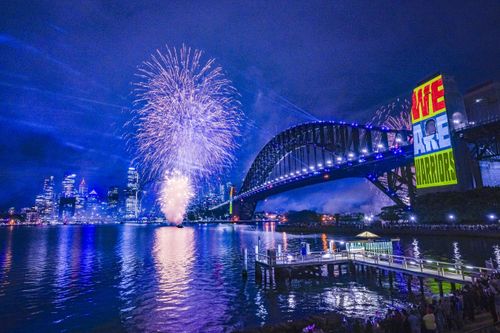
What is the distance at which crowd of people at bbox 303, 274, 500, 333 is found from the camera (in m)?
11.4

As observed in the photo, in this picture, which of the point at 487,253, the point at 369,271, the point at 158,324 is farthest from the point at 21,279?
the point at 487,253

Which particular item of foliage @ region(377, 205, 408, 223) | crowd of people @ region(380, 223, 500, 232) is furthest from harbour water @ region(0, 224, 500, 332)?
foliage @ region(377, 205, 408, 223)

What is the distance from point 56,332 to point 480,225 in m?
56.1

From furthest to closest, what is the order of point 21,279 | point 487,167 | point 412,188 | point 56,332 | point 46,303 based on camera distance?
point 412,188 < point 487,167 < point 21,279 < point 46,303 < point 56,332

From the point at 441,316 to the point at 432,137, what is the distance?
57083 millimetres

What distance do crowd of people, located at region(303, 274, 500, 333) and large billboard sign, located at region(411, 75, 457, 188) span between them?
1948 inches

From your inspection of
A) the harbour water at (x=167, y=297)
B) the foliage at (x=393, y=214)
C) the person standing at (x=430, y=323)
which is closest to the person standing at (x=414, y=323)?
the person standing at (x=430, y=323)

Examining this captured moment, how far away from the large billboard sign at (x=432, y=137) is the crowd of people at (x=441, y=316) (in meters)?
49.5

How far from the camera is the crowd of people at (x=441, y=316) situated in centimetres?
1138

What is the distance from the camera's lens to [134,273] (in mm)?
35344

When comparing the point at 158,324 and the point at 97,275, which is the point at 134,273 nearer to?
the point at 97,275

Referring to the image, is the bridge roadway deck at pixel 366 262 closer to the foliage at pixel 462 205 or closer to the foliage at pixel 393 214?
the foliage at pixel 462 205

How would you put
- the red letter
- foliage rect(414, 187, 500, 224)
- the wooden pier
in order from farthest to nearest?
the red letter
foliage rect(414, 187, 500, 224)
the wooden pier

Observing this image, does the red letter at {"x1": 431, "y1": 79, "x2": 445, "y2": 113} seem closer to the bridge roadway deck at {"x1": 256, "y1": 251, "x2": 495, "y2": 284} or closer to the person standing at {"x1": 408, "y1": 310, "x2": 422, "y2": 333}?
the bridge roadway deck at {"x1": 256, "y1": 251, "x2": 495, "y2": 284}
